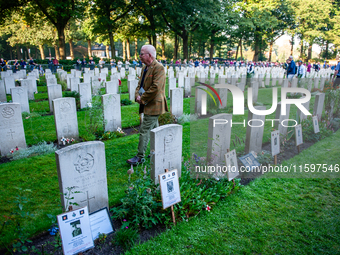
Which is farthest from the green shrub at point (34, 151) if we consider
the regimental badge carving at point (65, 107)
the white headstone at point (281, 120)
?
the white headstone at point (281, 120)

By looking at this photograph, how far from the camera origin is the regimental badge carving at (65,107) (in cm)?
570

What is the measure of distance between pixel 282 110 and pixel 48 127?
6.30 m

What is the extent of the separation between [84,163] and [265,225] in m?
2.54

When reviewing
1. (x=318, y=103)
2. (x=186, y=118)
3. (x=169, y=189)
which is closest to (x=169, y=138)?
(x=169, y=189)

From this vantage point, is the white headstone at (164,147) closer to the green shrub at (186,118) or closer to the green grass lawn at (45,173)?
the green grass lawn at (45,173)

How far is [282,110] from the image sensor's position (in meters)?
5.67

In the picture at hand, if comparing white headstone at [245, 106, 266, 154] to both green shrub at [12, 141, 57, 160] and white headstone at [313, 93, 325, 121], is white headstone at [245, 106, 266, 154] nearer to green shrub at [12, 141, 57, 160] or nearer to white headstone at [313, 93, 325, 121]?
white headstone at [313, 93, 325, 121]

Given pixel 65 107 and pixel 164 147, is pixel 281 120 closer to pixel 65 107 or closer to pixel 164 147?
pixel 164 147

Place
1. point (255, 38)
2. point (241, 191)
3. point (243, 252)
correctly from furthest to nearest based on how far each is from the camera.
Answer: point (255, 38)
point (241, 191)
point (243, 252)

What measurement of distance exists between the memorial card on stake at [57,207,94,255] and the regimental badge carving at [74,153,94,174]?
55 cm

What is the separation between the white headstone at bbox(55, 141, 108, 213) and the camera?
284 centimetres

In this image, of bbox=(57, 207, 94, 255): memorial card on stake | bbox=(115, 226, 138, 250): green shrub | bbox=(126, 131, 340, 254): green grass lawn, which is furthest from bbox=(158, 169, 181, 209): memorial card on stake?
bbox=(57, 207, 94, 255): memorial card on stake

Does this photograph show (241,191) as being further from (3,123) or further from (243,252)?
(3,123)

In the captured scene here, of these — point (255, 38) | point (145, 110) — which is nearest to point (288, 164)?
point (145, 110)
